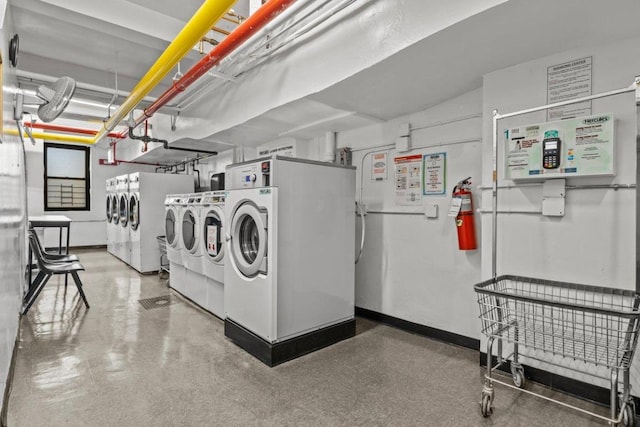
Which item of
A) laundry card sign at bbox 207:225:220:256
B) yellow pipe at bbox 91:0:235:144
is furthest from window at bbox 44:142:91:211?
laundry card sign at bbox 207:225:220:256

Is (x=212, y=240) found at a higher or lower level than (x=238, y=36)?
lower

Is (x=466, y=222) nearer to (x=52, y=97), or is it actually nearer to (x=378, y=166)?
(x=378, y=166)

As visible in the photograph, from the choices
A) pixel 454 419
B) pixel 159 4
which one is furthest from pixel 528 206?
pixel 159 4

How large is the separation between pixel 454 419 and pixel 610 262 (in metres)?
1.29

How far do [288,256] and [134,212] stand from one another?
4.31 metres

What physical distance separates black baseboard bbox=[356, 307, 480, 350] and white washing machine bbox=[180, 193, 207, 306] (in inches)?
71.7

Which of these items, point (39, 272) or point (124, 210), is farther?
point (124, 210)

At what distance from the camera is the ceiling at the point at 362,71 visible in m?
1.79

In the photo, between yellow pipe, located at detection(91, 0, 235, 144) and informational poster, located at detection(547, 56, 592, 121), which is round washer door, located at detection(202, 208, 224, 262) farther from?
informational poster, located at detection(547, 56, 592, 121)

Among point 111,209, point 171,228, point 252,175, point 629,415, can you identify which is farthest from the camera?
point 111,209

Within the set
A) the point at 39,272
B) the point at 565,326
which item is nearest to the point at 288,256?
the point at 565,326

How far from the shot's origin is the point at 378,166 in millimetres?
3516

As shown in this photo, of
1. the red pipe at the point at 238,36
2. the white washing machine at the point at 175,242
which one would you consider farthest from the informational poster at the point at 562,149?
the white washing machine at the point at 175,242

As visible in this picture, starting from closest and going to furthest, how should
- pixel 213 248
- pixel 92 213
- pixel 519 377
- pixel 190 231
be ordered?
pixel 519 377 → pixel 213 248 → pixel 190 231 → pixel 92 213
